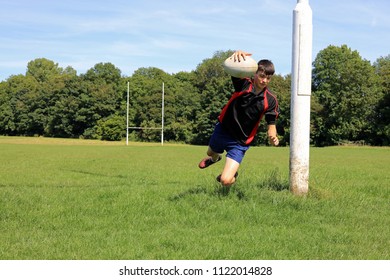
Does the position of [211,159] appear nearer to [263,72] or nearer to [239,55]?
[263,72]

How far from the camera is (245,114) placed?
7.93 metres

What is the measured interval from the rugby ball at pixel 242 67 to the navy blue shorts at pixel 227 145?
120cm

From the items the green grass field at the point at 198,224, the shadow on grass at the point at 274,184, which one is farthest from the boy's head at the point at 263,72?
the shadow on grass at the point at 274,184

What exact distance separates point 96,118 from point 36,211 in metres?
84.6

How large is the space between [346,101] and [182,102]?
31.0m

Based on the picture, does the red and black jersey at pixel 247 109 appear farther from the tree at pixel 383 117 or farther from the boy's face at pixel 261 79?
the tree at pixel 383 117

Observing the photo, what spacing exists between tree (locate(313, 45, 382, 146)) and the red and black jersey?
6499cm

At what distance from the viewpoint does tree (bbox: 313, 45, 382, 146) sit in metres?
70.8

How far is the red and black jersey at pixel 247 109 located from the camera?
7.84 metres

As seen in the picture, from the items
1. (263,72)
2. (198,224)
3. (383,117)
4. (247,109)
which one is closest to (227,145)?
(247,109)

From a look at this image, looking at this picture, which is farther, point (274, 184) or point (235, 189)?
point (274, 184)

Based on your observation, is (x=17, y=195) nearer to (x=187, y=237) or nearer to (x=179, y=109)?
(x=187, y=237)
